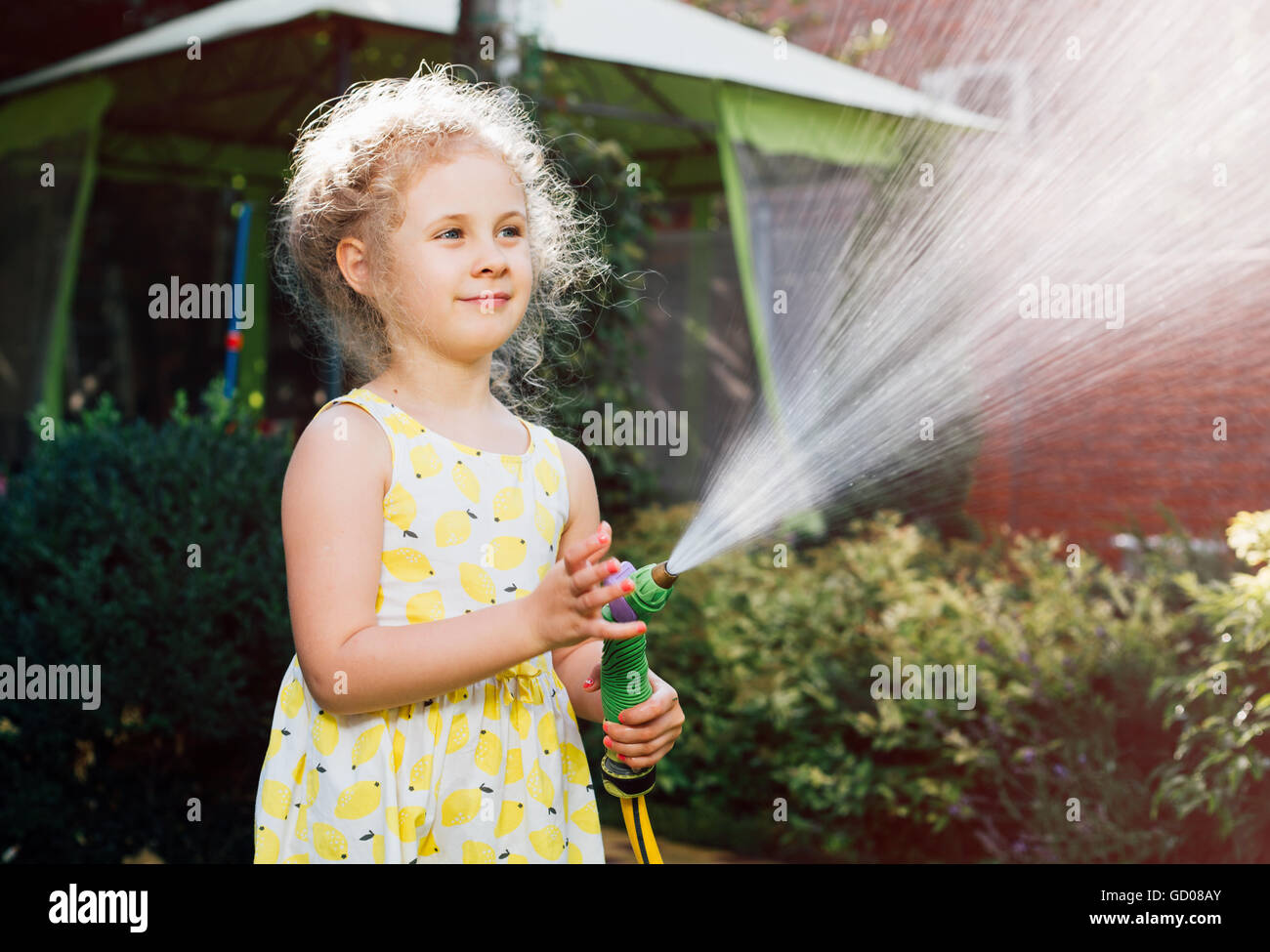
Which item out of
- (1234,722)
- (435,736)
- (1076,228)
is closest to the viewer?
(435,736)

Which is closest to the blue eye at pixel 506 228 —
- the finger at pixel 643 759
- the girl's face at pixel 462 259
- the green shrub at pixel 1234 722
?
the girl's face at pixel 462 259

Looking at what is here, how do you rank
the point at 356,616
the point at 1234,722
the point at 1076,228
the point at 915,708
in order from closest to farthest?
the point at 356,616 → the point at 1234,722 → the point at 915,708 → the point at 1076,228

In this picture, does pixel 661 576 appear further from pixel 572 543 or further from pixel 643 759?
pixel 572 543

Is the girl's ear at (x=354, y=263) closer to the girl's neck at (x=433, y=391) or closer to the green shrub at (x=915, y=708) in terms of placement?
the girl's neck at (x=433, y=391)

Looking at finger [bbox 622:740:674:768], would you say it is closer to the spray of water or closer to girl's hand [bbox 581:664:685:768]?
girl's hand [bbox 581:664:685:768]

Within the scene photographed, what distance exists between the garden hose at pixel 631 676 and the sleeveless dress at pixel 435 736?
5.1 inches

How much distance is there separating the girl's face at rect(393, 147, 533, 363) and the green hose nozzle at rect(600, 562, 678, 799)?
48cm

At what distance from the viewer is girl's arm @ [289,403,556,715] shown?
61.4 inches

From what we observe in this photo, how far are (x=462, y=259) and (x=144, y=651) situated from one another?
2481 mm

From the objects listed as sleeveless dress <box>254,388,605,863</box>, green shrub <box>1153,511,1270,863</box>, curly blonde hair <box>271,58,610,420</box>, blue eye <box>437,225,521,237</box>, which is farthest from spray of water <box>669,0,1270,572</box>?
sleeveless dress <box>254,388,605,863</box>

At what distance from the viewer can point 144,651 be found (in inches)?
144

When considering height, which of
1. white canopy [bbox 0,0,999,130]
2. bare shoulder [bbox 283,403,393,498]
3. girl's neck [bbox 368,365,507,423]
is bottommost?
bare shoulder [bbox 283,403,393,498]

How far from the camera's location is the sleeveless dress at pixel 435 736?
168cm

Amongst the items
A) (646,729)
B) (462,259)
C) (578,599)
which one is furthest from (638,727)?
(462,259)
